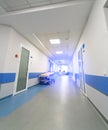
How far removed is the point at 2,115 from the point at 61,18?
353 centimetres

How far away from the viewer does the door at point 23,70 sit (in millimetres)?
4249

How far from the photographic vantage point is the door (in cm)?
425

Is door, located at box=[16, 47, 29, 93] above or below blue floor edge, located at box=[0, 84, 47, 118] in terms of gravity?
above

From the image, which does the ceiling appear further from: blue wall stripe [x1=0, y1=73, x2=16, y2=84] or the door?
blue wall stripe [x1=0, y1=73, x2=16, y2=84]

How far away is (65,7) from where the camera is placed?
241cm

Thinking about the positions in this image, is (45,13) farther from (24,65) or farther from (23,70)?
(23,70)

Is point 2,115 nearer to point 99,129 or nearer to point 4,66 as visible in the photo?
point 4,66

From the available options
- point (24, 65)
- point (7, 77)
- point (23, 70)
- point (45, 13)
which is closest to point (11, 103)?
point (7, 77)

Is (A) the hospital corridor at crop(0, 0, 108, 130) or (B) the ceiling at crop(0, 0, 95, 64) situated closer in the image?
(A) the hospital corridor at crop(0, 0, 108, 130)

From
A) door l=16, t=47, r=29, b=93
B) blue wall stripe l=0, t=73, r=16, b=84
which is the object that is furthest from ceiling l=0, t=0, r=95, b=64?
blue wall stripe l=0, t=73, r=16, b=84

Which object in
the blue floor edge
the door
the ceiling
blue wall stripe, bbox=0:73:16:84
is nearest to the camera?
the blue floor edge

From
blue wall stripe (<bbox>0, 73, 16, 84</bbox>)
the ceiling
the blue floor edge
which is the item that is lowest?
the blue floor edge

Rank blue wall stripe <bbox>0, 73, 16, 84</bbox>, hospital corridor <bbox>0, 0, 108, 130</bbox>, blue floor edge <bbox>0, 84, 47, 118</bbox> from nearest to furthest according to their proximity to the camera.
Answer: hospital corridor <bbox>0, 0, 108, 130</bbox> → blue floor edge <bbox>0, 84, 47, 118</bbox> → blue wall stripe <bbox>0, 73, 16, 84</bbox>

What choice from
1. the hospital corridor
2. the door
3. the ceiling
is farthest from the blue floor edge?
the ceiling
